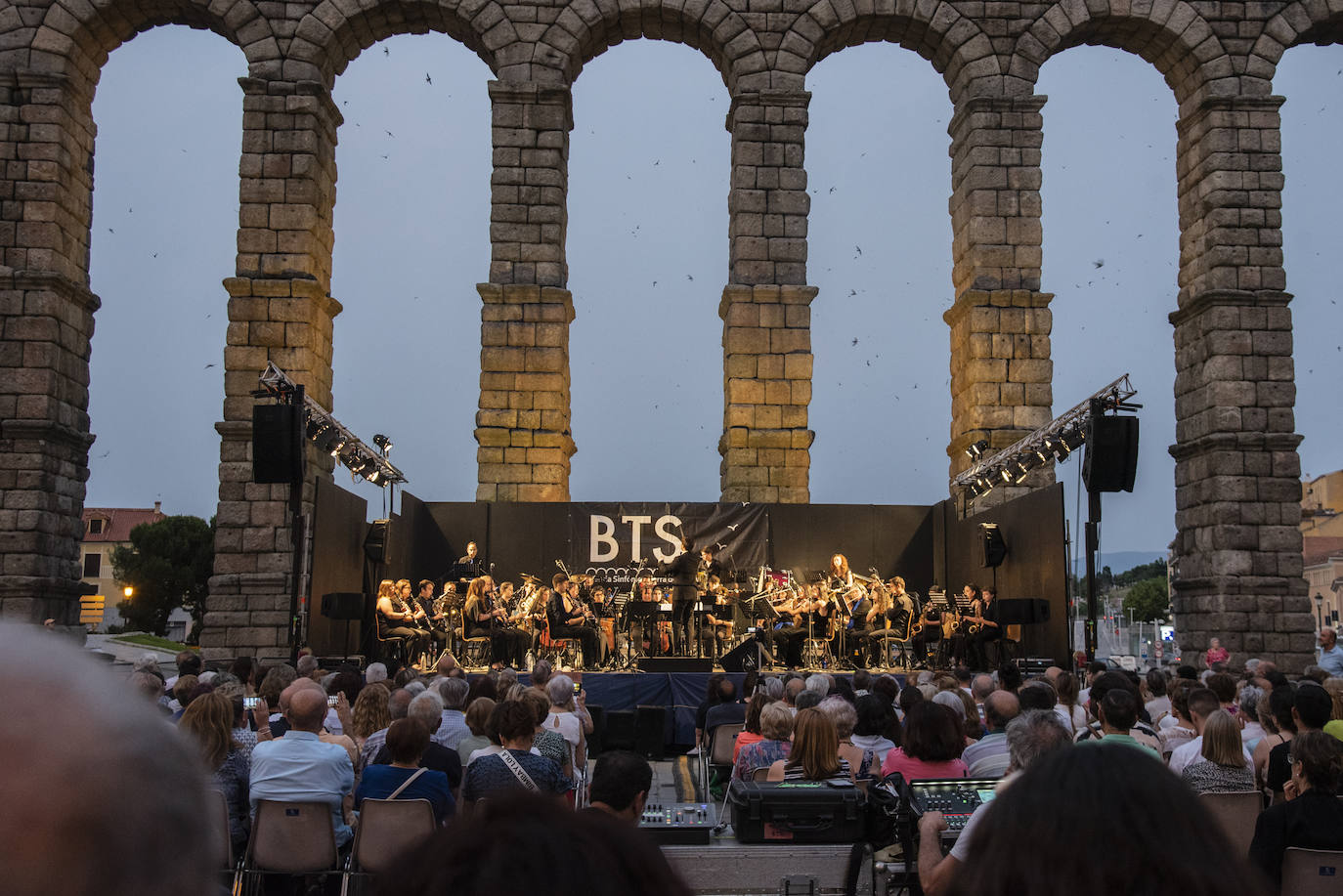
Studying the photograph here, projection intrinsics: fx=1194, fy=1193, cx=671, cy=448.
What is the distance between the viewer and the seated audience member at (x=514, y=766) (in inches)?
192

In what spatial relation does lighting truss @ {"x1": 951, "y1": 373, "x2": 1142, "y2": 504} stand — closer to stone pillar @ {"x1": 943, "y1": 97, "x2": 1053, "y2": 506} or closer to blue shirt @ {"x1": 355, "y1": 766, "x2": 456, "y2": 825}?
stone pillar @ {"x1": 943, "y1": 97, "x2": 1053, "y2": 506}

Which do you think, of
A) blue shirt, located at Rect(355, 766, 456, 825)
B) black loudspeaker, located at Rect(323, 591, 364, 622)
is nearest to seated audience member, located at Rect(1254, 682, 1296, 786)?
blue shirt, located at Rect(355, 766, 456, 825)

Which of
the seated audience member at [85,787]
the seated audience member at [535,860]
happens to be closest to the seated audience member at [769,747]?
the seated audience member at [535,860]

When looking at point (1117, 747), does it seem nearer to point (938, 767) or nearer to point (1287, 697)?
point (938, 767)

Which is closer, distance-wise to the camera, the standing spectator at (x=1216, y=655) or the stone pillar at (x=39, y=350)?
the standing spectator at (x=1216, y=655)

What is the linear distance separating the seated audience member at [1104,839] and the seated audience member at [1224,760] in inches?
174

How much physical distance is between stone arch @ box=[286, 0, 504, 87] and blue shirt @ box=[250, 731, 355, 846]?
51.6ft

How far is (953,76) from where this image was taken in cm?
1942

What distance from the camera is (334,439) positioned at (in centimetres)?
1593

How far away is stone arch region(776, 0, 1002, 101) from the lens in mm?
18875

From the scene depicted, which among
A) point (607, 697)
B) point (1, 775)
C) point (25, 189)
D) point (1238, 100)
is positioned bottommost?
point (607, 697)

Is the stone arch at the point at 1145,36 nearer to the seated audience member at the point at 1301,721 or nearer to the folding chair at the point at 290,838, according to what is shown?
the seated audience member at the point at 1301,721

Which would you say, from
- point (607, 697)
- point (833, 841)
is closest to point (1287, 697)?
point (833, 841)

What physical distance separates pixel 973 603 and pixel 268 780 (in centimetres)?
1282
